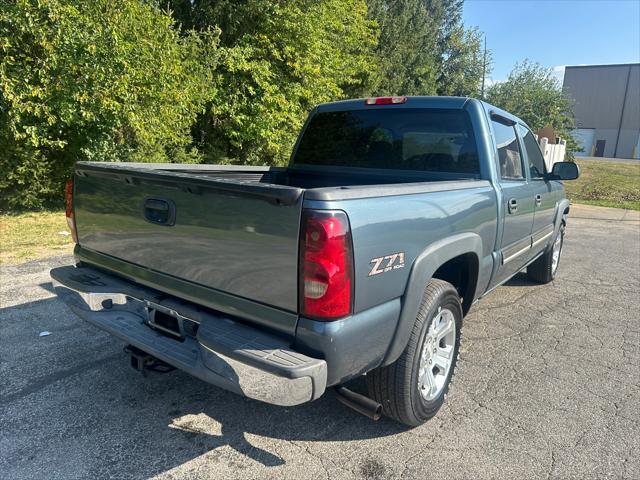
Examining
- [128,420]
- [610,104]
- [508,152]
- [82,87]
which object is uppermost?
[610,104]

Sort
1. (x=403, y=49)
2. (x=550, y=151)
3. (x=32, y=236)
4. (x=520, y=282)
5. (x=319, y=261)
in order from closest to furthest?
(x=319, y=261)
(x=520, y=282)
(x=32, y=236)
(x=550, y=151)
(x=403, y=49)

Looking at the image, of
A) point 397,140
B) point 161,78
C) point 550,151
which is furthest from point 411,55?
point 397,140

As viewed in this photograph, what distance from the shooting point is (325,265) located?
1908 millimetres

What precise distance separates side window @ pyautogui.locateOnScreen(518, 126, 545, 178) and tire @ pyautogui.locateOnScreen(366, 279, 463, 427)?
7.71ft

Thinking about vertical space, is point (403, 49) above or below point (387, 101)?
above

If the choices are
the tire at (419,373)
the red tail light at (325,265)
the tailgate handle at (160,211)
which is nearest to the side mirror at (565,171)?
the tire at (419,373)

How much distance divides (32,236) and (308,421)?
6526 mm

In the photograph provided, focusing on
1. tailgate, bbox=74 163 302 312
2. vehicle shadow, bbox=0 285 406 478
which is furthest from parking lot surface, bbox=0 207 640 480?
tailgate, bbox=74 163 302 312

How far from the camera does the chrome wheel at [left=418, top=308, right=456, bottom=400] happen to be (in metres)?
2.68

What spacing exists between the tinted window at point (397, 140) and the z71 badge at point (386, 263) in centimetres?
150

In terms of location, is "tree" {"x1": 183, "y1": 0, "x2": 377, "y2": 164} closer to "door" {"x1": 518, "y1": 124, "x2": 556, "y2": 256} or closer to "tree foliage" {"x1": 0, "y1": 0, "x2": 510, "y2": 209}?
"tree foliage" {"x1": 0, "y1": 0, "x2": 510, "y2": 209}

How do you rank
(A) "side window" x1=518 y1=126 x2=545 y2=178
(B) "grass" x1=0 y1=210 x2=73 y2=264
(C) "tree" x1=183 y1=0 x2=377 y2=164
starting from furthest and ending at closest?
1. (C) "tree" x1=183 y1=0 x2=377 y2=164
2. (B) "grass" x1=0 y1=210 x2=73 y2=264
3. (A) "side window" x1=518 y1=126 x2=545 y2=178

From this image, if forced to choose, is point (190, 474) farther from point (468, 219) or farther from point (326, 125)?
point (326, 125)

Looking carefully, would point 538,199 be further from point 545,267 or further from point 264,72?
point 264,72
